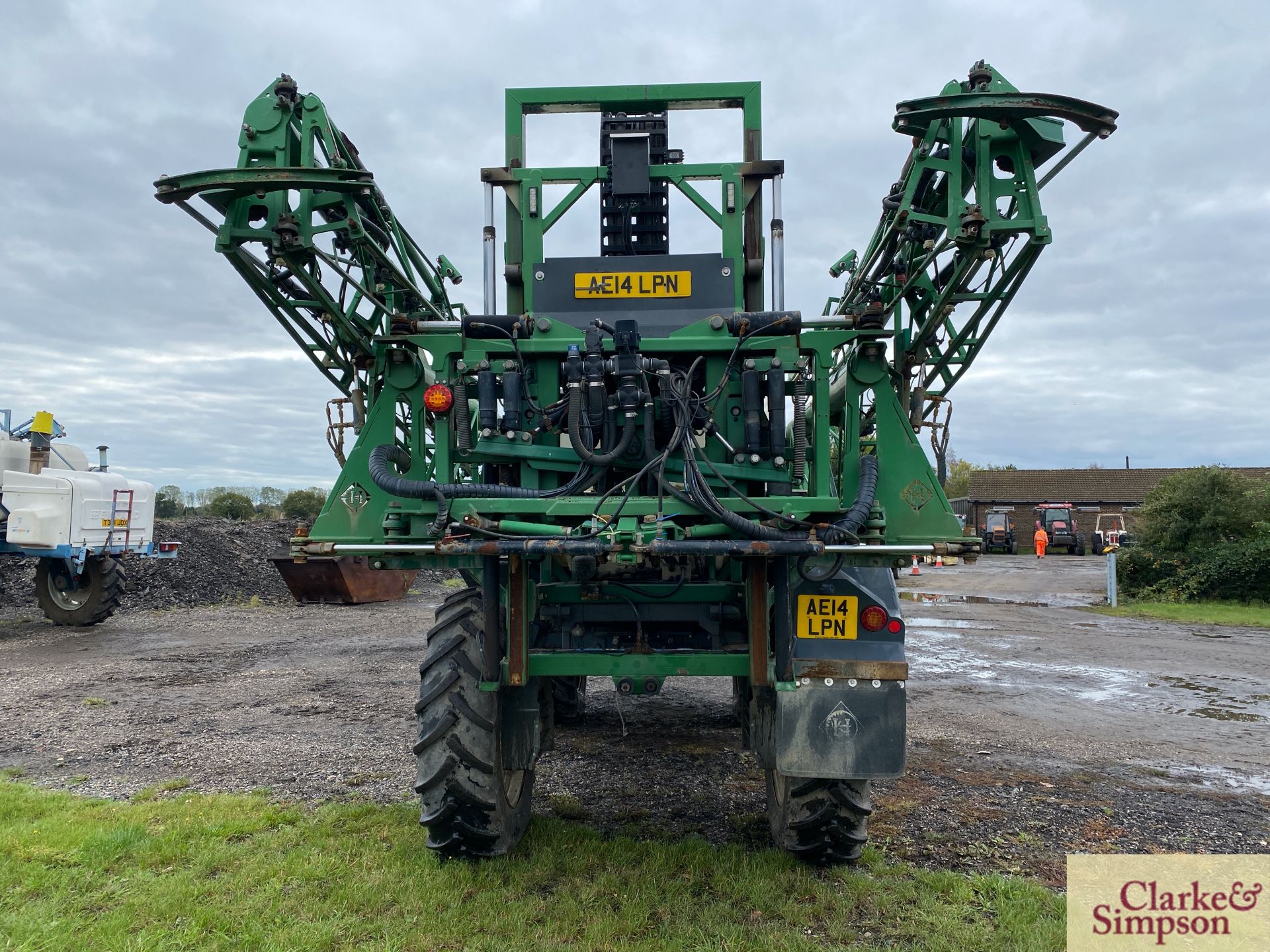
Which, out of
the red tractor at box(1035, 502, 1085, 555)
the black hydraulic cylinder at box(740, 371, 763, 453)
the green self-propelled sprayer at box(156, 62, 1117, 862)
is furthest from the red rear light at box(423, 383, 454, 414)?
the red tractor at box(1035, 502, 1085, 555)

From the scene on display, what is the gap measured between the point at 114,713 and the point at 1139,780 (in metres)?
8.01

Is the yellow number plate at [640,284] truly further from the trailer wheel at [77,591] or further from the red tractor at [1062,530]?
the red tractor at [1062,530]

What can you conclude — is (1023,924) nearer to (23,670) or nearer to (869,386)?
(869,386)

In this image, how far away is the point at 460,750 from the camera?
3.59 m

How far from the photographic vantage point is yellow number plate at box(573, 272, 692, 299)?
14.3 ft

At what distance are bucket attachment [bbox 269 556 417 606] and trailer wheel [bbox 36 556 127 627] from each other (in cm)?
258

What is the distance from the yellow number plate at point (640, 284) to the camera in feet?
14.3

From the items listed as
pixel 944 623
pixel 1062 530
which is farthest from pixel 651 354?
pixel 1062 530

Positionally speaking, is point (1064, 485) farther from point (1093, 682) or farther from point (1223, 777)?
point (1223, 777)

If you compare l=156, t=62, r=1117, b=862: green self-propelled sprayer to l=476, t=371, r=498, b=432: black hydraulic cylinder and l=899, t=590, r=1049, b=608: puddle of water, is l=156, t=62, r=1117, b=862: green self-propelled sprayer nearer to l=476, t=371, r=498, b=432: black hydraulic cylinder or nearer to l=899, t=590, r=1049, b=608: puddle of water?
l=476, t=371, r=498, b=432: black hydraulic cylinder

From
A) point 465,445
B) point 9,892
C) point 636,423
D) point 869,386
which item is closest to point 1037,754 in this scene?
point 869,386

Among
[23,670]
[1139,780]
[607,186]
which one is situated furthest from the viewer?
[23,670]

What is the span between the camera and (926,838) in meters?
4.24

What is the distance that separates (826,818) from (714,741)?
2476mm
